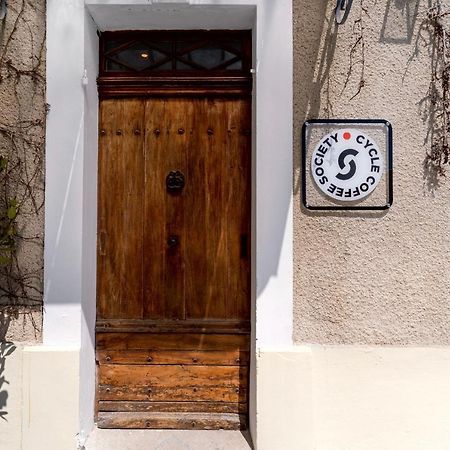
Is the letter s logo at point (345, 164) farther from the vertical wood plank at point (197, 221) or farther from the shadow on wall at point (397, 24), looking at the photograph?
the vertical wood plank at point (197, 221)

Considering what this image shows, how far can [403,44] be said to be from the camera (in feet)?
11.2

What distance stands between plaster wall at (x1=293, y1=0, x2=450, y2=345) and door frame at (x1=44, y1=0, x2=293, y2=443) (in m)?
0.11

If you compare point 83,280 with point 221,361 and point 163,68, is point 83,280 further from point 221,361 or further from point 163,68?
point 163,68

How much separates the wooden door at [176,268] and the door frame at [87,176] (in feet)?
0.67

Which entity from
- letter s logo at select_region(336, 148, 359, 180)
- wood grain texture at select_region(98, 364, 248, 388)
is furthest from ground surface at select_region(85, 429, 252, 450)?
letter s logo at select_region(336, 148, 359, 180)

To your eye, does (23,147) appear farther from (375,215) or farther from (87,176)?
(375,215)

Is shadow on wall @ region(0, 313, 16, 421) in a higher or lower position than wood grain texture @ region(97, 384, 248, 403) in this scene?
higher

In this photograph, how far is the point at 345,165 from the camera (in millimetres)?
3385

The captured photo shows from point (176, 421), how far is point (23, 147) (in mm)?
2253

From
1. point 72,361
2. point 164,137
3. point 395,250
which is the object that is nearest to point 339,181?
point 395,250

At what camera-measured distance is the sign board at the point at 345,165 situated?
338cm

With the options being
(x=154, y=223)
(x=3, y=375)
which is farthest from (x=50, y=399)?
(x=154, y=223)

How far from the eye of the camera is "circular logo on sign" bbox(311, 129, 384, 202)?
11.1ft

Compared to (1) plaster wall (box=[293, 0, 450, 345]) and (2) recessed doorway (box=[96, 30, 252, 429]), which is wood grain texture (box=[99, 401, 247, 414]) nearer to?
(2) recessed doorway (box=[96, 30, 252, 429])
